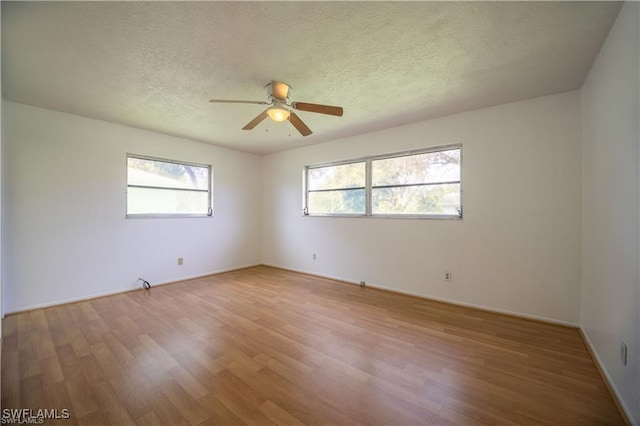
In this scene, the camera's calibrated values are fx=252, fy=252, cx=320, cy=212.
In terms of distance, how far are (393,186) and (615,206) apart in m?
2.35

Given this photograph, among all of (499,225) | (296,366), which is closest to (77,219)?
(296,366)

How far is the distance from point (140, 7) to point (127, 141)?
2.86 m

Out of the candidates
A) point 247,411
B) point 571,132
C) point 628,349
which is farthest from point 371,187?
point 247,411

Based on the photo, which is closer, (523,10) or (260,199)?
(523,10)

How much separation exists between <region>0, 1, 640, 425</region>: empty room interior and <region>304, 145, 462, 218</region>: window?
0.10 feet

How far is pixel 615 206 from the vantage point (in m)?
1.77

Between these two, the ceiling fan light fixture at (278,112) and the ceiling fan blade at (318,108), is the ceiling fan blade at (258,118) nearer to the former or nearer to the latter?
the ceiling fan light fixture at (278,112)

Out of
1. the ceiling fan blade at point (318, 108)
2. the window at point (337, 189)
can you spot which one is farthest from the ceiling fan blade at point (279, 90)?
the window at point (337, 189)

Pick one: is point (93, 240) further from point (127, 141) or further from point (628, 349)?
point (628, 349)

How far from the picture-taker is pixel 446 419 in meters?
1.48

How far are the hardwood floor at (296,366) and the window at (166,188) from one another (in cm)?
155

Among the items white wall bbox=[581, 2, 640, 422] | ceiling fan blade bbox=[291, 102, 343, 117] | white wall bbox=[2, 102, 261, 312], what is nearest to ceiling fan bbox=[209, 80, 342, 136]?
ceiling fan blade bbox=[291, 102, 343, 117]

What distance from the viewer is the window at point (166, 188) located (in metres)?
3.96

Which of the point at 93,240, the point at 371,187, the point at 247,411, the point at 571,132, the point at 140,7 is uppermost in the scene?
the point at 140,7
